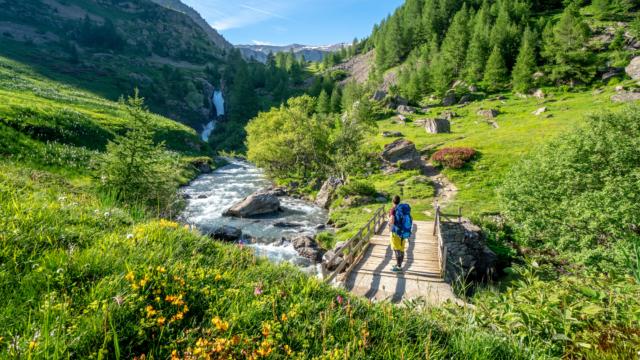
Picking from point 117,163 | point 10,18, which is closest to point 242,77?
point 10,18

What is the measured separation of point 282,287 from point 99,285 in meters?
1.97

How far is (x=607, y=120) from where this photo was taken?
18.7 metres

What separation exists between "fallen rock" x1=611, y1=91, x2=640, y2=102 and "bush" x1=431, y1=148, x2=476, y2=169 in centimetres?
3002

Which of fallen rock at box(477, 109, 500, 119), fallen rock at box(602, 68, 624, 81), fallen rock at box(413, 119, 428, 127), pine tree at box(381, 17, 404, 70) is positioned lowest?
fallen rock at box(413, 119, 428, 127)

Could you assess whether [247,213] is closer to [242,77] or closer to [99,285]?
[99,285]

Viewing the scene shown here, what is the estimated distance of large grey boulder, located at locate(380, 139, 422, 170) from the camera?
42.1 meters

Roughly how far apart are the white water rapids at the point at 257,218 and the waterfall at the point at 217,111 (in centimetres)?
8183

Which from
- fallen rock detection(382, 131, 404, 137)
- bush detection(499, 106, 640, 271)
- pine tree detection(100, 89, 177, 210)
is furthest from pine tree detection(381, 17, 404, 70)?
pine tree detection(100, 89, 177, 210)

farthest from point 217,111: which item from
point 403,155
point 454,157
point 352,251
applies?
point 352,251

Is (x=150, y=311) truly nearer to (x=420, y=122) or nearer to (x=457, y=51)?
(x=420, y=122)

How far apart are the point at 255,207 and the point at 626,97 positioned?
6027 centimetres

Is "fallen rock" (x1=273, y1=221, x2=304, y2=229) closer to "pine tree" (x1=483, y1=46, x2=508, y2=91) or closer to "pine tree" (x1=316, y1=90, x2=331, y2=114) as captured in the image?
"pine tree" (x1=483, y1=46, x2=508, y2=91)

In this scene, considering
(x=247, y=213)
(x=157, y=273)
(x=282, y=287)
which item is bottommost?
(x=247, y=213)

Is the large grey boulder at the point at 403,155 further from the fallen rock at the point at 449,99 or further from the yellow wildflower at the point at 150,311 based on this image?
the fallen rock at the point at 449,99
